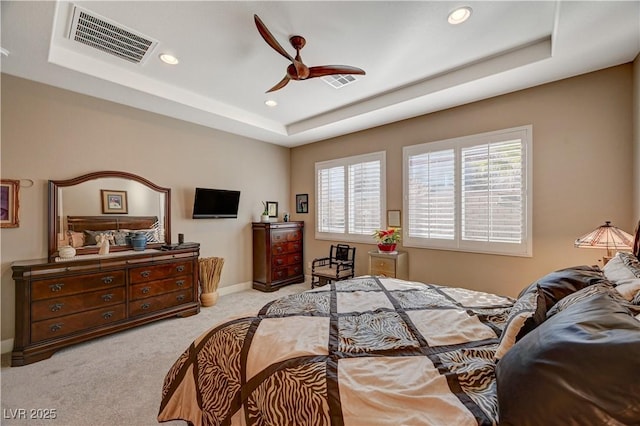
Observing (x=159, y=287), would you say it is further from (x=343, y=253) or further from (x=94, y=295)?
(x=343, y=253)

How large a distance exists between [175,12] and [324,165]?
3.42 metres

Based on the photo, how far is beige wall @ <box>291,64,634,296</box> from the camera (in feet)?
8.91

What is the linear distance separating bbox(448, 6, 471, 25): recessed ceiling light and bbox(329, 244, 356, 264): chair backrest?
3437 mm

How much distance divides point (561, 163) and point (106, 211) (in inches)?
213

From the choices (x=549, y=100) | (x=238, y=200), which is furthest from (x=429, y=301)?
(x=238, y=200)

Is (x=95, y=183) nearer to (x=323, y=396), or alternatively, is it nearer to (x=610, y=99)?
(x=323, y=396)

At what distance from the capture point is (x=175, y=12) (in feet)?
7.16

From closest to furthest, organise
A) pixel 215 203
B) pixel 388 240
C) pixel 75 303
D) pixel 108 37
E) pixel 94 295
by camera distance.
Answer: pixel 108 37 → pixel 75 303 → pixel 94 295 → pixel 388 240 → pixel 215 203

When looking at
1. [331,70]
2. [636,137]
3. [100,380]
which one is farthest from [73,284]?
[636,137]

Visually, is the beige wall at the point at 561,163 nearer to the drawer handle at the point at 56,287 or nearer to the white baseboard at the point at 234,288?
the white baseboard at the point at 234,288

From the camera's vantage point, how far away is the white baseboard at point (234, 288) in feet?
15.4

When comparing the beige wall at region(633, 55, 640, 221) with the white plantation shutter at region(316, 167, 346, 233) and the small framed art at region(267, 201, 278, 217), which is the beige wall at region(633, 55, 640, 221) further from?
the small framed art at region(267, 201, 278, 217)

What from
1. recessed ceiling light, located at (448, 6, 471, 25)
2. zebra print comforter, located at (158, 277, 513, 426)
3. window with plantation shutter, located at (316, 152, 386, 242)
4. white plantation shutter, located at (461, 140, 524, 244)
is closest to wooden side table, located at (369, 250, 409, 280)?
window with plantation shutter, located at (316, 152, 386, 242)

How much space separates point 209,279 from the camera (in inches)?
165
